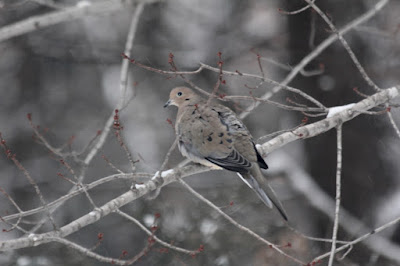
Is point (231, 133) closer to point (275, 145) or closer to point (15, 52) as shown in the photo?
point (275, 145)

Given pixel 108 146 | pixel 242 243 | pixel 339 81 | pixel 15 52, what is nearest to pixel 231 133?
pixel 242 243

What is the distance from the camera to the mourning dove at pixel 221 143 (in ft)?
17.4

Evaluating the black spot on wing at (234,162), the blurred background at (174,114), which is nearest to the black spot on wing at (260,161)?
the black spot on wing at (234,162)

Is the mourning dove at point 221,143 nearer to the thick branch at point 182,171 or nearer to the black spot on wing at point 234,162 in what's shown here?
the black spot on wing at point 234,162

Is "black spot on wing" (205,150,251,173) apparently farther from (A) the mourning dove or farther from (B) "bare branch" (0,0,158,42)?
(B) "bare branch" (0,0,158,42)

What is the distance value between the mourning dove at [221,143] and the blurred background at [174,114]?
27.2 inches

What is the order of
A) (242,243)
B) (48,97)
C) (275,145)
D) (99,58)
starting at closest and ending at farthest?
(275,145)
(242,243)
(99,58)
(48,97)

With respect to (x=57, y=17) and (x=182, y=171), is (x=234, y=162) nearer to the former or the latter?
(x=182, y=171)

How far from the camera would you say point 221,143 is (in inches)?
221

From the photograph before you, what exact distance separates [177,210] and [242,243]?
886mm

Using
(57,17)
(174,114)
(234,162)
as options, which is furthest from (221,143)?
(174,114)

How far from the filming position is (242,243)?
674 cm

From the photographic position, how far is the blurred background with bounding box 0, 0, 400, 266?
6.88 metres

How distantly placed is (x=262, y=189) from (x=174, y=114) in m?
4.86
